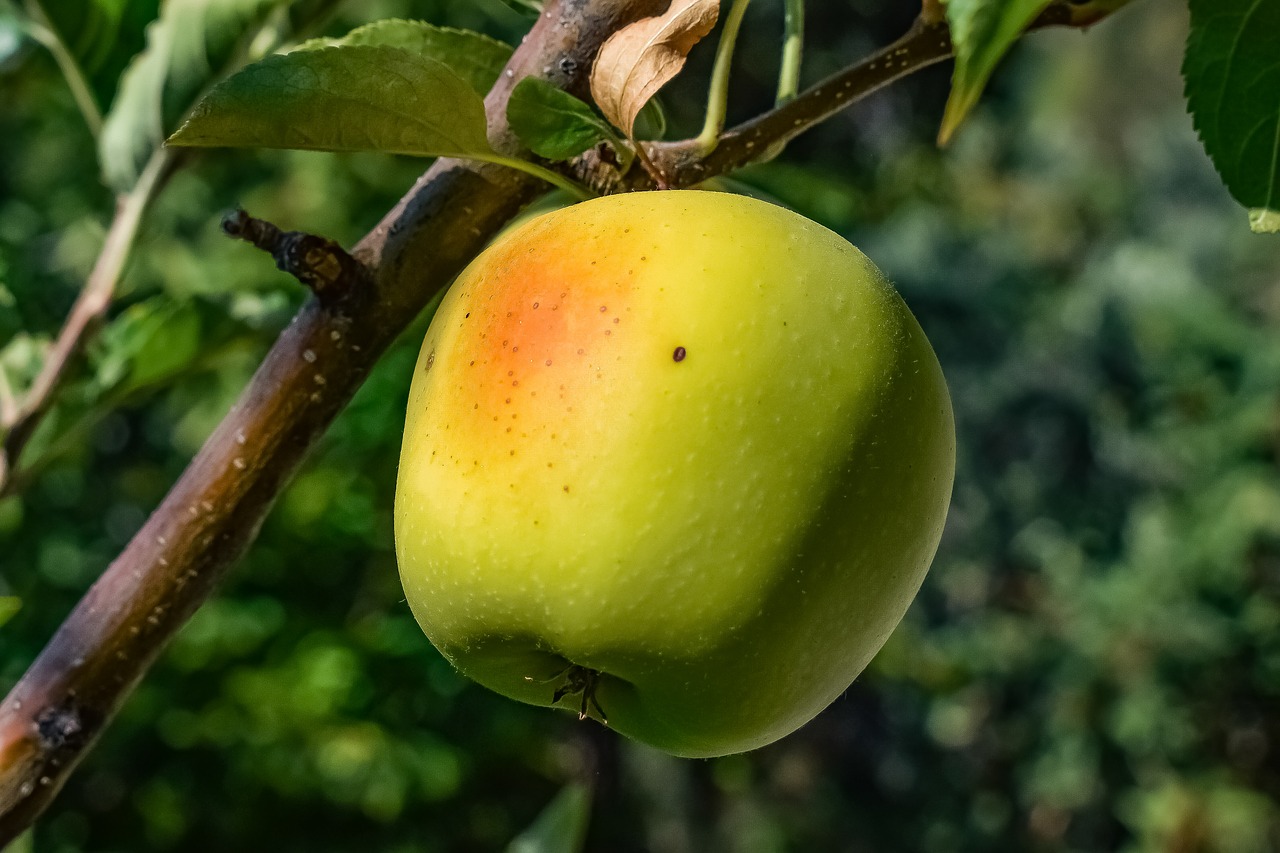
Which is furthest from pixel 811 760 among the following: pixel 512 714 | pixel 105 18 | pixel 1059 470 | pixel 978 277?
pixel 105 18

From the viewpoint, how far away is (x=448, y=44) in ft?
1.62

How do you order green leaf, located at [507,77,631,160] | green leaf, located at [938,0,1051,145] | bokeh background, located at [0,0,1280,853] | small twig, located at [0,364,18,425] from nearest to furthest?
green leaf, located at [938,0,1051,145] < green leaf, located at [507,77,631,160] < small twig, located at [0,364,18,425] < bokeh background, located at [0,0,1280,853]

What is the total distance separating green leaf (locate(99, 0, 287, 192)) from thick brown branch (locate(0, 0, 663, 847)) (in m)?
0.30

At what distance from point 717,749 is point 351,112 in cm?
27

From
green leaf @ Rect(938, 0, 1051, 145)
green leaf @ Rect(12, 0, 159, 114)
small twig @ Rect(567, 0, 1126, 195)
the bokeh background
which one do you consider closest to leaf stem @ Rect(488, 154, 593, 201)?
small twig @ Rect(567, 0, 1126, 195)

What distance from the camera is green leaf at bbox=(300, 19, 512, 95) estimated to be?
1.60ft

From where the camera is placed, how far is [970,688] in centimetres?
354

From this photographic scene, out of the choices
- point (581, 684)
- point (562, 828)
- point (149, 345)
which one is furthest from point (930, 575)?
point (581, 684)

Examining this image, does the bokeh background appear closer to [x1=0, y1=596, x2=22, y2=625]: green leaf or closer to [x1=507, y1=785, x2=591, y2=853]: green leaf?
[x1=507, y1=785, x2=591, y2=853]: green leaf

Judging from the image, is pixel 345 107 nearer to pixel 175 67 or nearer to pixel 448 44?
pixel 448 44

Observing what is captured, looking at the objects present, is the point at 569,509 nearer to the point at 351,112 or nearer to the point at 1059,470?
the point at 351,112

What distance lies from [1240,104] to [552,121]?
251 mm

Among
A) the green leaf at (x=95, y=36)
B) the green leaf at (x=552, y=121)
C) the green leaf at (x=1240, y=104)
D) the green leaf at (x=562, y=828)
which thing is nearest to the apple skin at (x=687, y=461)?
the green leaf at (x=552, y=121)

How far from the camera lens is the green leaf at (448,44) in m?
0.49
